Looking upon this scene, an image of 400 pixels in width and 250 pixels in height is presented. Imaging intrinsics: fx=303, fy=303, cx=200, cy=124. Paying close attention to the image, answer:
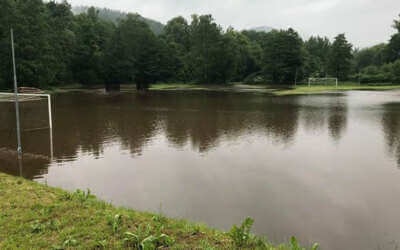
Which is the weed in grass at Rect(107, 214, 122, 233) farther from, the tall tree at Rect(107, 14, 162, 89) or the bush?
the bush

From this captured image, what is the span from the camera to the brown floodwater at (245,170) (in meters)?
6.38

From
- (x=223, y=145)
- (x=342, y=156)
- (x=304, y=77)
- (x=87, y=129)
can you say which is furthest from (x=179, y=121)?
(x=304, y=77)

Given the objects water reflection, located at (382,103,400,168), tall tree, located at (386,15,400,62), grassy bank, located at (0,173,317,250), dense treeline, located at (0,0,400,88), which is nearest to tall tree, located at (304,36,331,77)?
dense treeline, located at (0,0,400,88)

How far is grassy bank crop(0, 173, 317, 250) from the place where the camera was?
13.9ft

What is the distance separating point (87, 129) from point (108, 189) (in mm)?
9712

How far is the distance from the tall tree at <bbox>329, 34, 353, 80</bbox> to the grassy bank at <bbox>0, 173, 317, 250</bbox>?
6865cm

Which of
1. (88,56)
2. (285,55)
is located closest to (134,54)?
(88,56)

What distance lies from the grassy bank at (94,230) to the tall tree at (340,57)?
6865 centimetres

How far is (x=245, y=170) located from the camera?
9.65 m

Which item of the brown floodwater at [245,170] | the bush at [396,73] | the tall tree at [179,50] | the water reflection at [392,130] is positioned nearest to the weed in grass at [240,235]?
the brown floodwater at [245,170]

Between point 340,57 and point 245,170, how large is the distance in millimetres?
64794

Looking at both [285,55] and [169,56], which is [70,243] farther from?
[169,56]

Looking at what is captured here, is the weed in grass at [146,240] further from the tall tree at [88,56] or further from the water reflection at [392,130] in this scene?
the tall tree at [88,56]

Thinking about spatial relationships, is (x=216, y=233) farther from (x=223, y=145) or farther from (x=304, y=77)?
(x=304, y=77)
